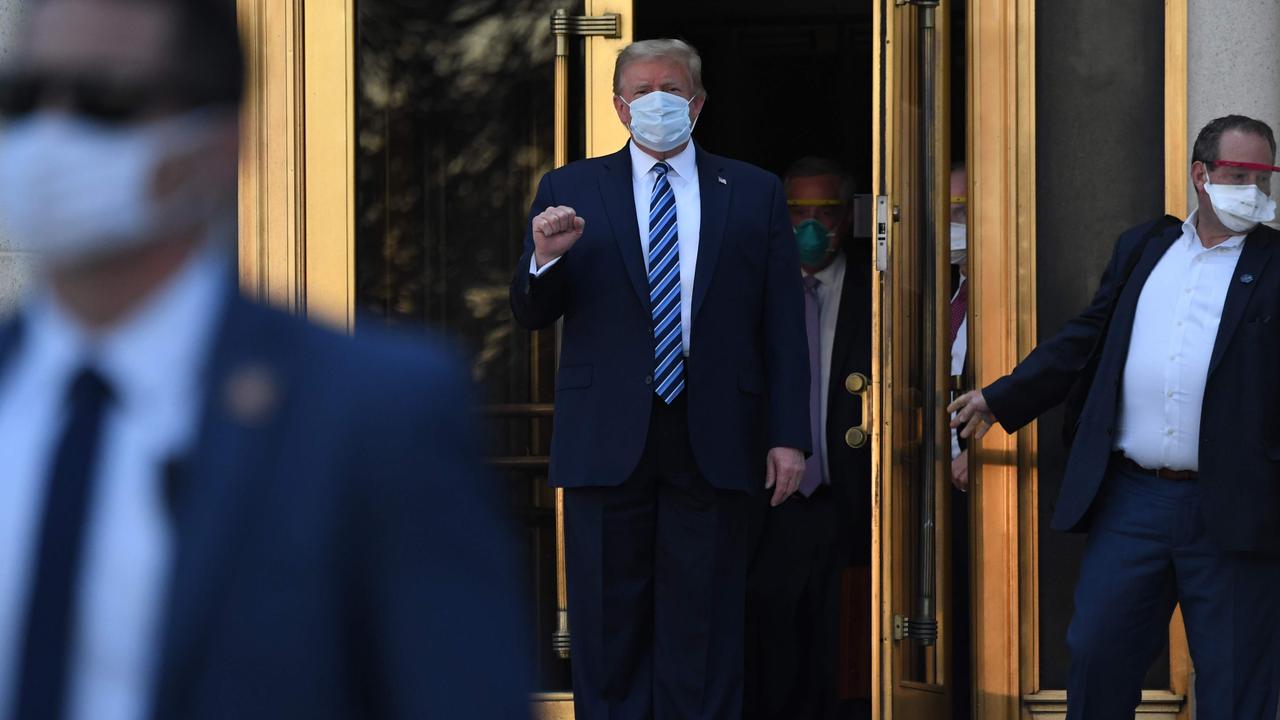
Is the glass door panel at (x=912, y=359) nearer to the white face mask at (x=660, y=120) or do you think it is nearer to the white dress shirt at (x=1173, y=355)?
the white face mask at (x=660, y=120)

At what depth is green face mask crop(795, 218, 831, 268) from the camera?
20.8 feet

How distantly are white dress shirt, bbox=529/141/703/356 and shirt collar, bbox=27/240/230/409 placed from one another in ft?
11.3

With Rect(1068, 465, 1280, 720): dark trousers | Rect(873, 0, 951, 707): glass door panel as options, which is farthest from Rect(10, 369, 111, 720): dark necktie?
Rect(873, 0, 951, 707): glass door panel

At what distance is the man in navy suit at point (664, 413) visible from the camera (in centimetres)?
472

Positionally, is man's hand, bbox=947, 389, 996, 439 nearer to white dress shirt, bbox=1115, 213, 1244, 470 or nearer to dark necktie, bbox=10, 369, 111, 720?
white dress shirt, bbox=1115, 213, 1244, 470

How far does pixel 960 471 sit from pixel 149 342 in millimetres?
4573

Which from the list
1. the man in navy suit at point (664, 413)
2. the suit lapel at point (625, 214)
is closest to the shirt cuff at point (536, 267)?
the man in navy suit at point (664, 413)

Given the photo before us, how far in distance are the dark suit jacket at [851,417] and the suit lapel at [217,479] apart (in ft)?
16.0

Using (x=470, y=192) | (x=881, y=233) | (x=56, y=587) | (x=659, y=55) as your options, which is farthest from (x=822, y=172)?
(x=56, y=587)

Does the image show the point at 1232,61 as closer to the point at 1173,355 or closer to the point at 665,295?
the point at 1173,355

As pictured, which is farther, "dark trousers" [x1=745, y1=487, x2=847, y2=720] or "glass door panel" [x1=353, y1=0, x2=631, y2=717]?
"dark trousers" [x1=745, y1=487, x2=847, y2=720]

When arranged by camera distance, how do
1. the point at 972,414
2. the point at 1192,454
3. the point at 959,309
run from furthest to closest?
1. the point at 959,309
2. the point at 972,414
3. the point at 1192,454

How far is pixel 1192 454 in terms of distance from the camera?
457 cm

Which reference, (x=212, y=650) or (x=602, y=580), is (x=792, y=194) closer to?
(x=602, y=580)
